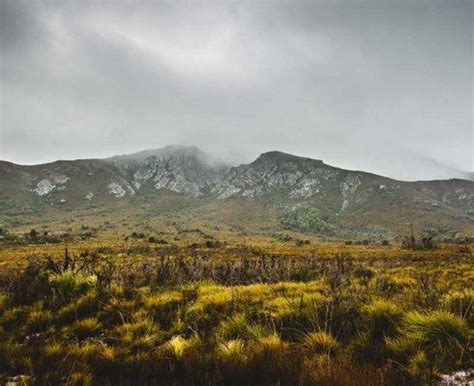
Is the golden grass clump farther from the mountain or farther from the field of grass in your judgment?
the mountain

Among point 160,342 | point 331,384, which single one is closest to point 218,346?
point 160,342

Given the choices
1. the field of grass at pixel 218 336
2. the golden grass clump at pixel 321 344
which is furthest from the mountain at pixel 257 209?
the golden grass clump at pixel 321 344

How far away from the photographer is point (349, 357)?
14.0 ft

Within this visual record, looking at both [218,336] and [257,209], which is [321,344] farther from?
[257,209]

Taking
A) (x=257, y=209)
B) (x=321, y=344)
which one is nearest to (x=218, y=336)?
(x=321, y=344)

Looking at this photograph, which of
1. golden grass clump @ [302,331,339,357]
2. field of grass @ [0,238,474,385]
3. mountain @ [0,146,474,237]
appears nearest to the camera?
field of grass @ [0,238,474,385]

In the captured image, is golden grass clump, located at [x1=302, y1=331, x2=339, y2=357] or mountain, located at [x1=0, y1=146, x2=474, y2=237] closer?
golden grass clump, located at [x1=302, y1=331, x2=339, y2=357]

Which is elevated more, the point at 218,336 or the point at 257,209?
the point at 218,336

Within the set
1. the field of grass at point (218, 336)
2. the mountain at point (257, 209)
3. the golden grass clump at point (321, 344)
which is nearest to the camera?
the field of grass at point (218, 336)

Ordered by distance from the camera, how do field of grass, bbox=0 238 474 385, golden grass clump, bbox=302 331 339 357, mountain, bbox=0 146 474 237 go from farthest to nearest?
mountain, bbox=0 146 474 237
golden grass clump, bbox=302 331 339 357
field of grass, bbox=0 238 474 385

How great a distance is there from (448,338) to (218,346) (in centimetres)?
332

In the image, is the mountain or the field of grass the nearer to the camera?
the field of grass

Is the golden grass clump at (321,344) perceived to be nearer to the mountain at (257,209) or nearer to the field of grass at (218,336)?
the field of grass at (218,336)

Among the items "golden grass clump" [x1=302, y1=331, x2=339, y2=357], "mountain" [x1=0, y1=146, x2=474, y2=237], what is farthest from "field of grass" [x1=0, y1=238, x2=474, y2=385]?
"mountain" [x1=0, y1=146, x2=474, y2=237]
